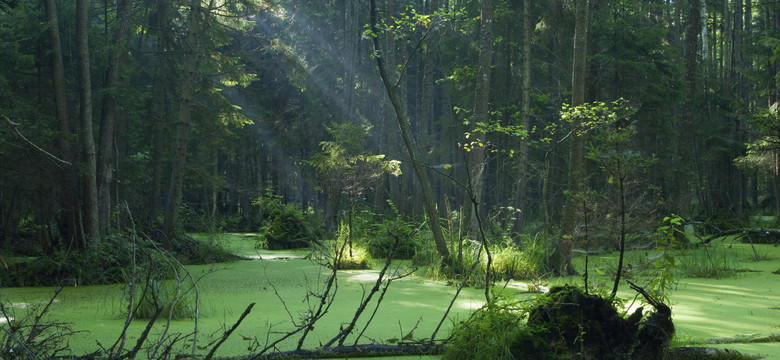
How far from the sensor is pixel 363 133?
1321cm

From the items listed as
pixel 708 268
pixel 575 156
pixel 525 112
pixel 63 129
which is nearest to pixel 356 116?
pixel 525 112

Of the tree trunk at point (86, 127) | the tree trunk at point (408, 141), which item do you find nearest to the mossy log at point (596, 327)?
the tree trunk at point (408, 141)

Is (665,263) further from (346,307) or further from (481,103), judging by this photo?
(481,103)

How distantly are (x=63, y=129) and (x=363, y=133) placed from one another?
22.5ft

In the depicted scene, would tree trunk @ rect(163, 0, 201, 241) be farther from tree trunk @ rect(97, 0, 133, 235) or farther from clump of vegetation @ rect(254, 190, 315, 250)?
clump of vegetation @ rect(254, 190, 315, 250)

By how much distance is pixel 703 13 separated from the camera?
18953 mm

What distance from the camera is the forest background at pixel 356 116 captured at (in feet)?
24.5

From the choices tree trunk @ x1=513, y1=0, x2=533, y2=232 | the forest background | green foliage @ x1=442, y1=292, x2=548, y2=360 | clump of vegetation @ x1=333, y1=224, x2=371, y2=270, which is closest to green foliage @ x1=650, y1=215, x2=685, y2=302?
the forest background

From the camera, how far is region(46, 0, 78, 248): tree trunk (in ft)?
Answer: 24.3

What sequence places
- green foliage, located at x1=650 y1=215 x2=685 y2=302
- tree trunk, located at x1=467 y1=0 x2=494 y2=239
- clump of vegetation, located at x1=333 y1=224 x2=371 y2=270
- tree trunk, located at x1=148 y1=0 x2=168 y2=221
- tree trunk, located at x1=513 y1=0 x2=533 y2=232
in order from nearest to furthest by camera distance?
green foliage, located at x1=650 y1=215 x2=685 y2=302
tree trunk, located at x1=467 y1=0 x2=494 y2=239
clump of vegetation, located at x1=333 y1=224 x2=371 y2=270
tree trunk, located at x1=513 y1=0 x2=533 y2=232
tree trunk, located at x1=148 y1=0 x2=168 y2=221

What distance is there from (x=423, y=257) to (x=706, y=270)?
375 cm

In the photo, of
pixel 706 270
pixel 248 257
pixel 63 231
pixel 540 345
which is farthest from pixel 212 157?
pixel 540 345

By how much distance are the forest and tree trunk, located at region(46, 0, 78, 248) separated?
3cm

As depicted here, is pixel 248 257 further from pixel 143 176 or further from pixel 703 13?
pixel 703 13
